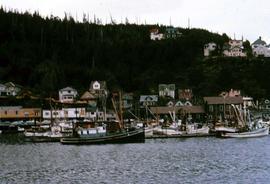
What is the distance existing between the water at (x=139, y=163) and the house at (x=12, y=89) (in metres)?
80.8

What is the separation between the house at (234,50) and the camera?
184 m

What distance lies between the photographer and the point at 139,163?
53.5 meters

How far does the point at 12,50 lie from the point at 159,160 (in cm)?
13786

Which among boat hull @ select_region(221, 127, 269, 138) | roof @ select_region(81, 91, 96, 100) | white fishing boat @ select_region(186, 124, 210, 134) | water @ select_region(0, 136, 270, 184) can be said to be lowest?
water @ select_region(0, 136, 270, 184)

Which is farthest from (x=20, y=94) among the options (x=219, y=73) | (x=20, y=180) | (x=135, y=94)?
(x=20, y=180)

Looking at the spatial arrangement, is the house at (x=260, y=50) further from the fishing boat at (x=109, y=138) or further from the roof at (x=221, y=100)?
the fishing boat at (x=109, y=138)

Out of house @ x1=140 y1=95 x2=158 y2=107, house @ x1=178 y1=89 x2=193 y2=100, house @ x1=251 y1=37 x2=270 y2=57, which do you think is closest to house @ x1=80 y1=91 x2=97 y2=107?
house @ x1=140 y1=95 x2=158 y2=107

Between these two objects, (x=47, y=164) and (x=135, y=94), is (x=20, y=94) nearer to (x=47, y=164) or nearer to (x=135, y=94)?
(x=135, y=94)

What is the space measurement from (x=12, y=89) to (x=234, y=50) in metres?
69.2

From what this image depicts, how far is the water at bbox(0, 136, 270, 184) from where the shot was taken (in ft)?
142

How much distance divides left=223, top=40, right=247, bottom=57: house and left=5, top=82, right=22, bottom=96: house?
6494 centimetres

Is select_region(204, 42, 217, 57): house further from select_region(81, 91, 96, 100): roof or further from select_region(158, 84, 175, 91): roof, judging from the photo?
select_region(81, 91, 96, 100): roof

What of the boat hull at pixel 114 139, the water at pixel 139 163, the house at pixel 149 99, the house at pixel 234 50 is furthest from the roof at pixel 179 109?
the house at pixel 234 50

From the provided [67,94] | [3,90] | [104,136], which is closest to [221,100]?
[67,94]
